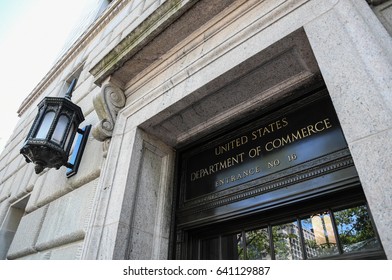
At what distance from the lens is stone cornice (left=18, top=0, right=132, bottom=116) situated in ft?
22.1

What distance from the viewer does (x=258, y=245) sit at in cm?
259

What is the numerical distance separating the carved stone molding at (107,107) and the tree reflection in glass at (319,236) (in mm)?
2501

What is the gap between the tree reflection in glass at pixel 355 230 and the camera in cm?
→ 200

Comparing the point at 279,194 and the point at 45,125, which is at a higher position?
the point at 45,125

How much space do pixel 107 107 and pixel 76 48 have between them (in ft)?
16.6

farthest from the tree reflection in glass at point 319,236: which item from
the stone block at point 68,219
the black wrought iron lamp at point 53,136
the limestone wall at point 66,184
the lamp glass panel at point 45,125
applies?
the lamp glass panel at point 45,125

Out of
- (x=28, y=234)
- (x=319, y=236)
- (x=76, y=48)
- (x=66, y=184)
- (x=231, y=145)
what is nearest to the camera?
(x=319, y=236)

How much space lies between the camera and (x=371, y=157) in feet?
5.03

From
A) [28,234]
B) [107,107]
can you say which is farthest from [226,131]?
[28,234]

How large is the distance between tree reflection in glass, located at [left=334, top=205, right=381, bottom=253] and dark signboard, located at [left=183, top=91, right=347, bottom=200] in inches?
19.8

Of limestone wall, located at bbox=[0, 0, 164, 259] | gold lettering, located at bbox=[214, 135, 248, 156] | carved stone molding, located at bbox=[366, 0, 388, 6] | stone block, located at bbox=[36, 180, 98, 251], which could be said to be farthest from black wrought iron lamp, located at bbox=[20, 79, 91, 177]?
carved stone molding, located at bbox=[366, 0, 388, 6]

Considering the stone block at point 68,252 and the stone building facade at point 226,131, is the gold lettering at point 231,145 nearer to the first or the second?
the stone building facade at point 226,131

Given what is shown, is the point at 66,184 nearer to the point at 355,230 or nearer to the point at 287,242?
the point at 287,242

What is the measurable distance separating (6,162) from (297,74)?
28.7ft
